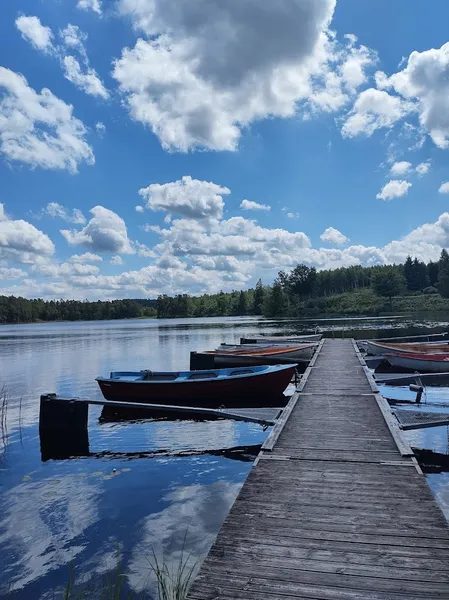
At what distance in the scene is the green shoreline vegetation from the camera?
108625 millimetres

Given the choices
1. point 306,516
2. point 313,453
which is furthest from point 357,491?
point 313,453

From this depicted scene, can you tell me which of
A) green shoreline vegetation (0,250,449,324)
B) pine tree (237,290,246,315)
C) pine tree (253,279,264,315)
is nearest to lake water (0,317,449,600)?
green shoreline vegetation (0,250,449,324)

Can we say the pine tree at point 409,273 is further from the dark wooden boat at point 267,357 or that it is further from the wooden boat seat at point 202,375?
the wooden boat seat at point 202,375

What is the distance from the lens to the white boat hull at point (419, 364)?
67.1 feet

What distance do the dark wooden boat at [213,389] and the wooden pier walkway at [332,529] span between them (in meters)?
8.13

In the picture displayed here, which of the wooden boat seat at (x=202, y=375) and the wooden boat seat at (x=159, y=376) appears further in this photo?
the wooden boat seat at (x=159, y=376)

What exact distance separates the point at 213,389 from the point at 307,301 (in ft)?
356

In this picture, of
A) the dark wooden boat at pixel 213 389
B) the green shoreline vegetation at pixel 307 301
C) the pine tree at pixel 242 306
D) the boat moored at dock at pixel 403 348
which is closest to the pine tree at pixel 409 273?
the green shoreline vegetation at pixel 307 301

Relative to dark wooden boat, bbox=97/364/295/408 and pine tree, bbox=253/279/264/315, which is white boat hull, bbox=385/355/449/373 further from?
pine tree, bbox=253/279/264/315

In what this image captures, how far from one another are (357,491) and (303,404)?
17.8 feet

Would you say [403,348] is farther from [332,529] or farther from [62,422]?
[332,529]

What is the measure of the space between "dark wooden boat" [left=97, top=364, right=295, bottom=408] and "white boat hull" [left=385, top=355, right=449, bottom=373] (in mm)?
7175

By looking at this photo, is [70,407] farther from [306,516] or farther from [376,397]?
[306,516]

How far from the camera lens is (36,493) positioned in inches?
359
